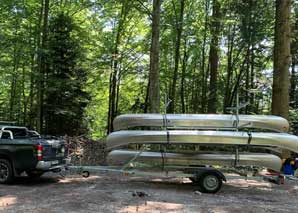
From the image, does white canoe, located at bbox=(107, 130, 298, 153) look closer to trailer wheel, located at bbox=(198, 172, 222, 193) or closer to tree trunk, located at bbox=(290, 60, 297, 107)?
trailer wheel, located at bbox=(198, 172, 222, 193)

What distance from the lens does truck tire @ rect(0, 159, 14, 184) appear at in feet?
35.7

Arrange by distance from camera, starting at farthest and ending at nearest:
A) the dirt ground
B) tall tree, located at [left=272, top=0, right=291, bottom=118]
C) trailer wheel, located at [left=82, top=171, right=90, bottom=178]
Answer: tall tree, located at [left=272, top=0, right=291, bottom=118], trailer wheel, located at [left=82, top=171, right=90, bottom=178], the dirt ground

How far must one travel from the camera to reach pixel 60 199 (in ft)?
28.3

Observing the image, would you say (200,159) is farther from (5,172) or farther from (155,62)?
(155,62)

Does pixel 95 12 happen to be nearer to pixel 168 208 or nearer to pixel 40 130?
pixel 40 130

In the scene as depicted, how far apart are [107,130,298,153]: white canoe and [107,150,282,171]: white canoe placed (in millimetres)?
442

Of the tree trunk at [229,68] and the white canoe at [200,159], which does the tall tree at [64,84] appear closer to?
the tree trunk at [229,68]

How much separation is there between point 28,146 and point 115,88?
1899 cm

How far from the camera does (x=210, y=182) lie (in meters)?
10.0

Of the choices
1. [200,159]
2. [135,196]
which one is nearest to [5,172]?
[135,196]

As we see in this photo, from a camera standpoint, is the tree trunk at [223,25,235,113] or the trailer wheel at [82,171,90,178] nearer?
the trailer wheel at [82,171,90,178]

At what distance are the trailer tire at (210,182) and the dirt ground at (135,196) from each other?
8.5 inches

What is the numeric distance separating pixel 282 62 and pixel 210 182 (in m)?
5.87

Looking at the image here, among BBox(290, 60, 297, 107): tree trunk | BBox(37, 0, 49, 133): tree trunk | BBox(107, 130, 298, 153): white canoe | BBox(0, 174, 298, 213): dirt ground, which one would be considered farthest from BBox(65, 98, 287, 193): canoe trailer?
BBox(290, 60, 297, 107): tree trunk
